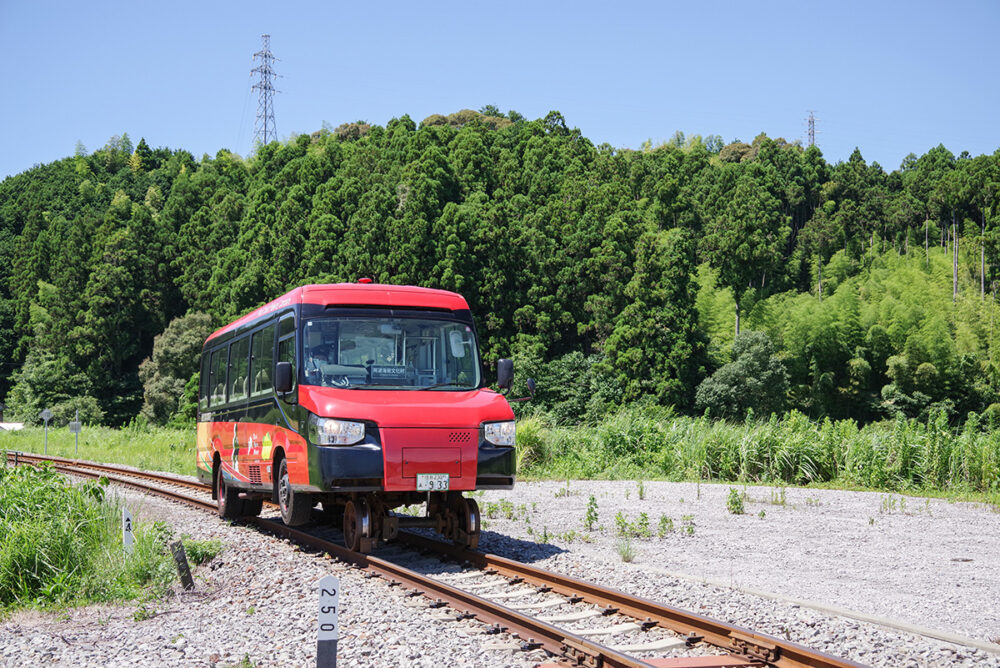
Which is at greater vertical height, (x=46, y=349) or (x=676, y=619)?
(x=46, y=349)

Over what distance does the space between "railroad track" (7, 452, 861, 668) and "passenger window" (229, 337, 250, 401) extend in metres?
3.60

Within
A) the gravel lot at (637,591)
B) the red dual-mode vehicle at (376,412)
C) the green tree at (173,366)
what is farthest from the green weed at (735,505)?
the green tree at (173,366)

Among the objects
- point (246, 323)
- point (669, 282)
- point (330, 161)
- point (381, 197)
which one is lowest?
point (246, 323)

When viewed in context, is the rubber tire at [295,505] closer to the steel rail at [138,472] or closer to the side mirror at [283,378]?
the side mirror at [283,378]

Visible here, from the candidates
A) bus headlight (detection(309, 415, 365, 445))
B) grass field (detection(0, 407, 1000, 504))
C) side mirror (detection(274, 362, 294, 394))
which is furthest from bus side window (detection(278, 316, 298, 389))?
grass field (detection(0, 407, 1000, 504))

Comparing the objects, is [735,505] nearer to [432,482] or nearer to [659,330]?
[432,482]

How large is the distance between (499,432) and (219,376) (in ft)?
23.1

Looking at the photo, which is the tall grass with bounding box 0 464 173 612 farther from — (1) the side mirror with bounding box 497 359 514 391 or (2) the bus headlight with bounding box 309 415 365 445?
(1) the side mirror with bounding box 497 359 514 391

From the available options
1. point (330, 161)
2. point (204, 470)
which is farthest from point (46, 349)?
point (204, 470)

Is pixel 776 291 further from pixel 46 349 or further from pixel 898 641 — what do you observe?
pixel 898 641

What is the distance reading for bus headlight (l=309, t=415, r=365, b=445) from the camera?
9.80m

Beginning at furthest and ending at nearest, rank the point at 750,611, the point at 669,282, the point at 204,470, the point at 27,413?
1. the point at 27,413
2. the point at 669,282
3. the point at 204,470
4. the point at 750,611

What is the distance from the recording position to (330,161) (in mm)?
76062

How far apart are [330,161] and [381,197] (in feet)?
46.7
